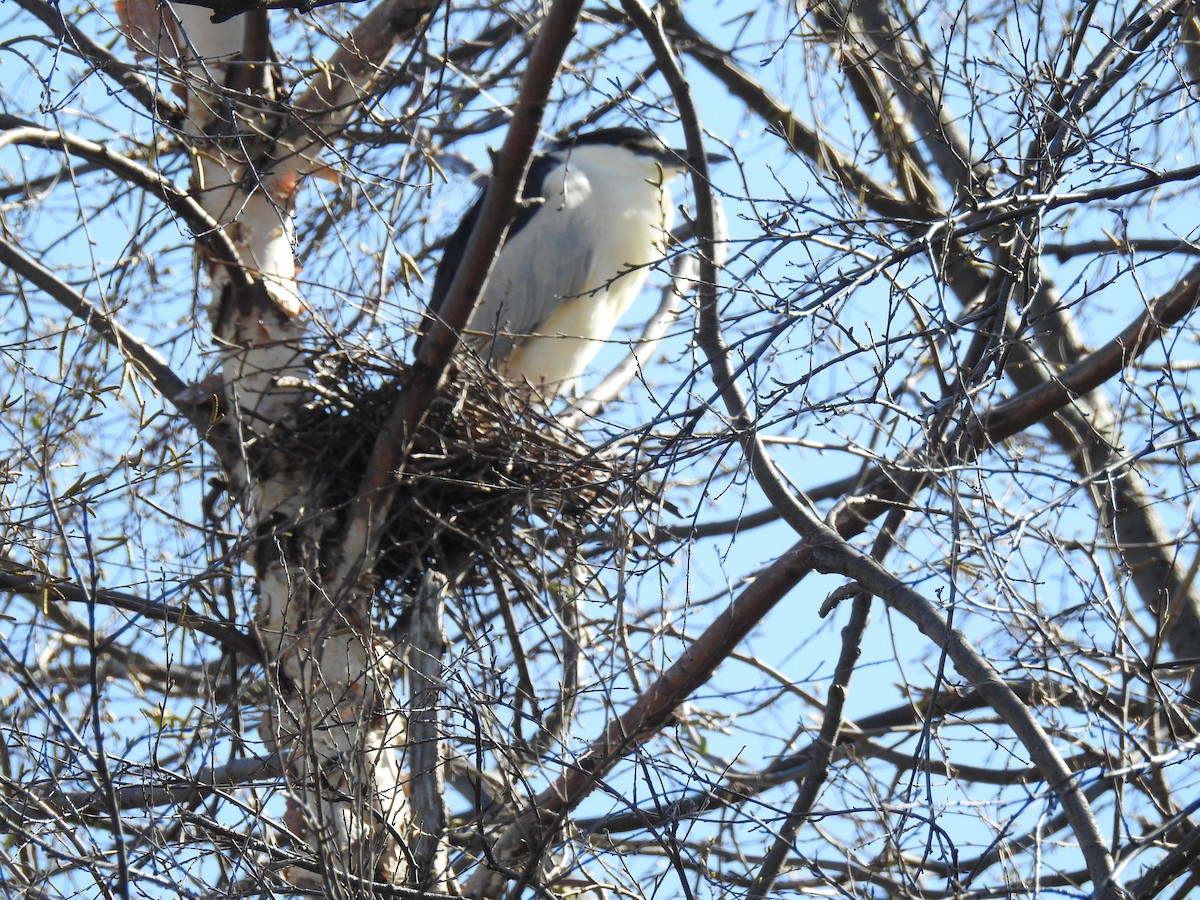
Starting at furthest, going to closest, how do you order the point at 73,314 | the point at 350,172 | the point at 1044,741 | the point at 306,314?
the point at 306,314
the point at 350,172
the point at 73,314
the point at 1044,741

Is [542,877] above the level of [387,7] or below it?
below

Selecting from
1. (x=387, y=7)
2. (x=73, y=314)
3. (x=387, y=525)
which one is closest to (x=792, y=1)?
(x=387, y=7)

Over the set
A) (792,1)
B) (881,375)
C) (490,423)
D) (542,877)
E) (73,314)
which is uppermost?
(792,1)

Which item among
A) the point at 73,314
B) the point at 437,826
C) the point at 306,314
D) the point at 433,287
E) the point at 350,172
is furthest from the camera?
the point at 433,287

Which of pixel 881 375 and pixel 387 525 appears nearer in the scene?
pixel 881 375

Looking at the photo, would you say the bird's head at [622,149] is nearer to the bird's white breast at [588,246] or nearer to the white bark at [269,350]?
the bird's white breast at [588,246]

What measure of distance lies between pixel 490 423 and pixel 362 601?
0.72 m

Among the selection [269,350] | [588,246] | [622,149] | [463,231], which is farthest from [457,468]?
[622,149]

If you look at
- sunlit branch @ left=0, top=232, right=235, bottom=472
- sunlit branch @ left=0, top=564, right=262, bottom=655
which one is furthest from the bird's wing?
sunlit branch @ left=0, top=564, right=262, bottom=655

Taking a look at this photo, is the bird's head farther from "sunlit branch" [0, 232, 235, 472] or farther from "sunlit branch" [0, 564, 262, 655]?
"sunlit branch" [0, 564, 262, 655]

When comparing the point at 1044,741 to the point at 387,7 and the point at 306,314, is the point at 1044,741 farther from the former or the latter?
the point at 387,7

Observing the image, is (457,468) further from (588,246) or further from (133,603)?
(588,246)

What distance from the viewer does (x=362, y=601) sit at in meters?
3.99

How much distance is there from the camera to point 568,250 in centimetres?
532
